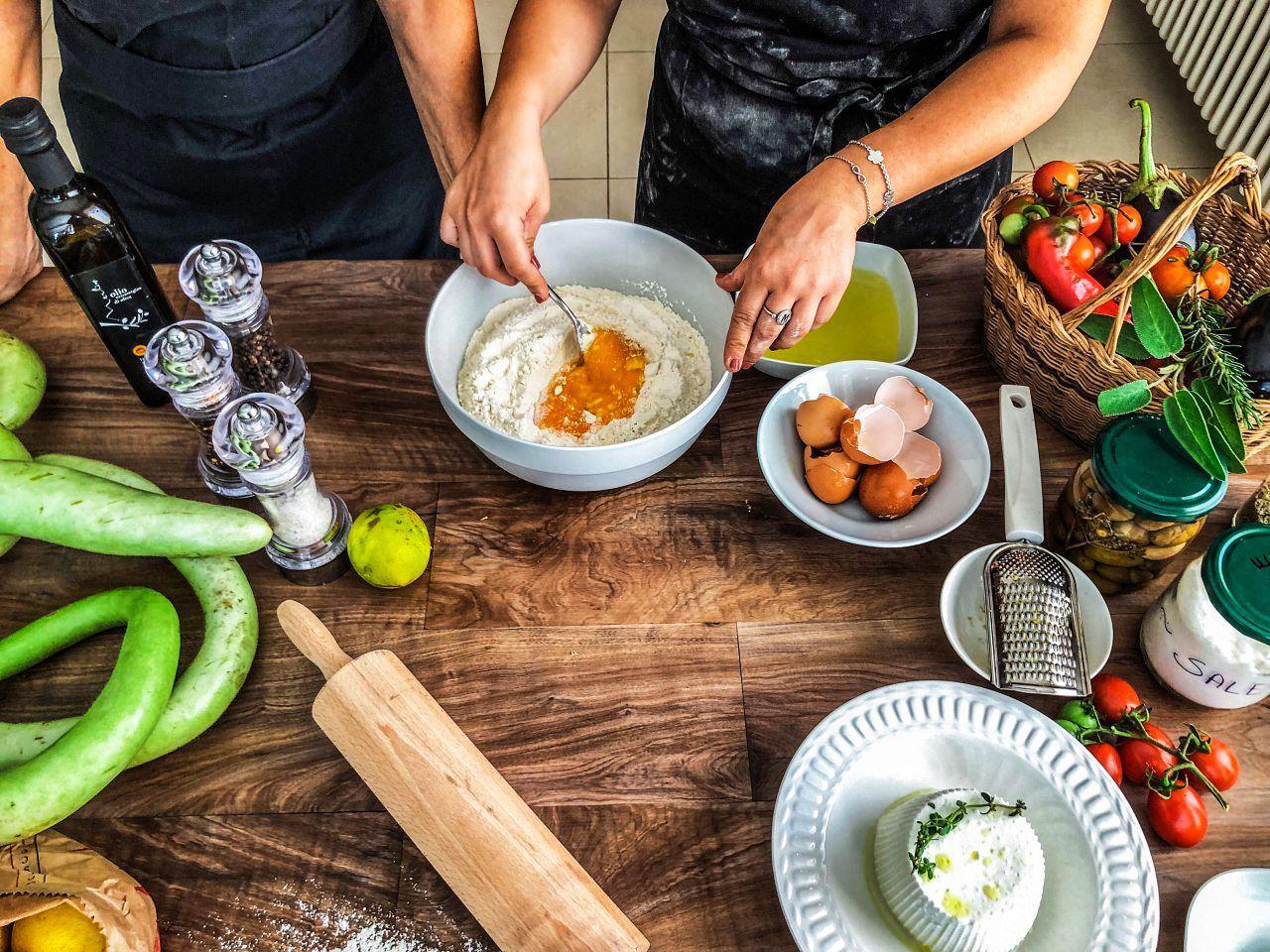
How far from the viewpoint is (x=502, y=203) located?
1.00 meters

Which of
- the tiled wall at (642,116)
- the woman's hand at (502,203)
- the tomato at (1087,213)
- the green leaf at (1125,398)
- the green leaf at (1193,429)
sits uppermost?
the tomato at (1087,213)

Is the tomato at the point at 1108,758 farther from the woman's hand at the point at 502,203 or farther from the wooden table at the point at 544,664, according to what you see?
the woman's hand at the point at 502,203

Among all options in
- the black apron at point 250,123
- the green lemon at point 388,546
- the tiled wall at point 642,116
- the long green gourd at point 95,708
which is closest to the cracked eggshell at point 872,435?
the green lemon at point 388,546

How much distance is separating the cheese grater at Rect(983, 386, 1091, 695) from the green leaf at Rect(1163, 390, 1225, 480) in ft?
0.53

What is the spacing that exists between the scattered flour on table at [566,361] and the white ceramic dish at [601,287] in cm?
2

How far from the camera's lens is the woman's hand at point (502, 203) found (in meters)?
1.00

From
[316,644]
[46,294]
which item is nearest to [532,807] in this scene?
[316,644]

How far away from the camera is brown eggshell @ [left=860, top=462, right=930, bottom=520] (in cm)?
92

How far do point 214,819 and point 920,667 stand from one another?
696mm

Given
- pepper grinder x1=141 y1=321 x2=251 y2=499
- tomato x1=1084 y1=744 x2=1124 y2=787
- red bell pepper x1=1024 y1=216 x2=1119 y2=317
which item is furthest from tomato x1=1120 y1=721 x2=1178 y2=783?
pepper grinder x1=141 y1=321 x2=251 y2=499

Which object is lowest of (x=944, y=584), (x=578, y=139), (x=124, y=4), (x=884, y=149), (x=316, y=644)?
(x=578, y=139)

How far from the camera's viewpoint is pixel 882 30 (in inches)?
44.0

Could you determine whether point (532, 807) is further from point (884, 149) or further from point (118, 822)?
point (884, 149)

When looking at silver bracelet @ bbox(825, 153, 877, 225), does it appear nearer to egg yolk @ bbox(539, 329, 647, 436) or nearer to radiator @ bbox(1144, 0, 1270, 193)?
egg yolk @ bbox(539, 329, 647, 436)
